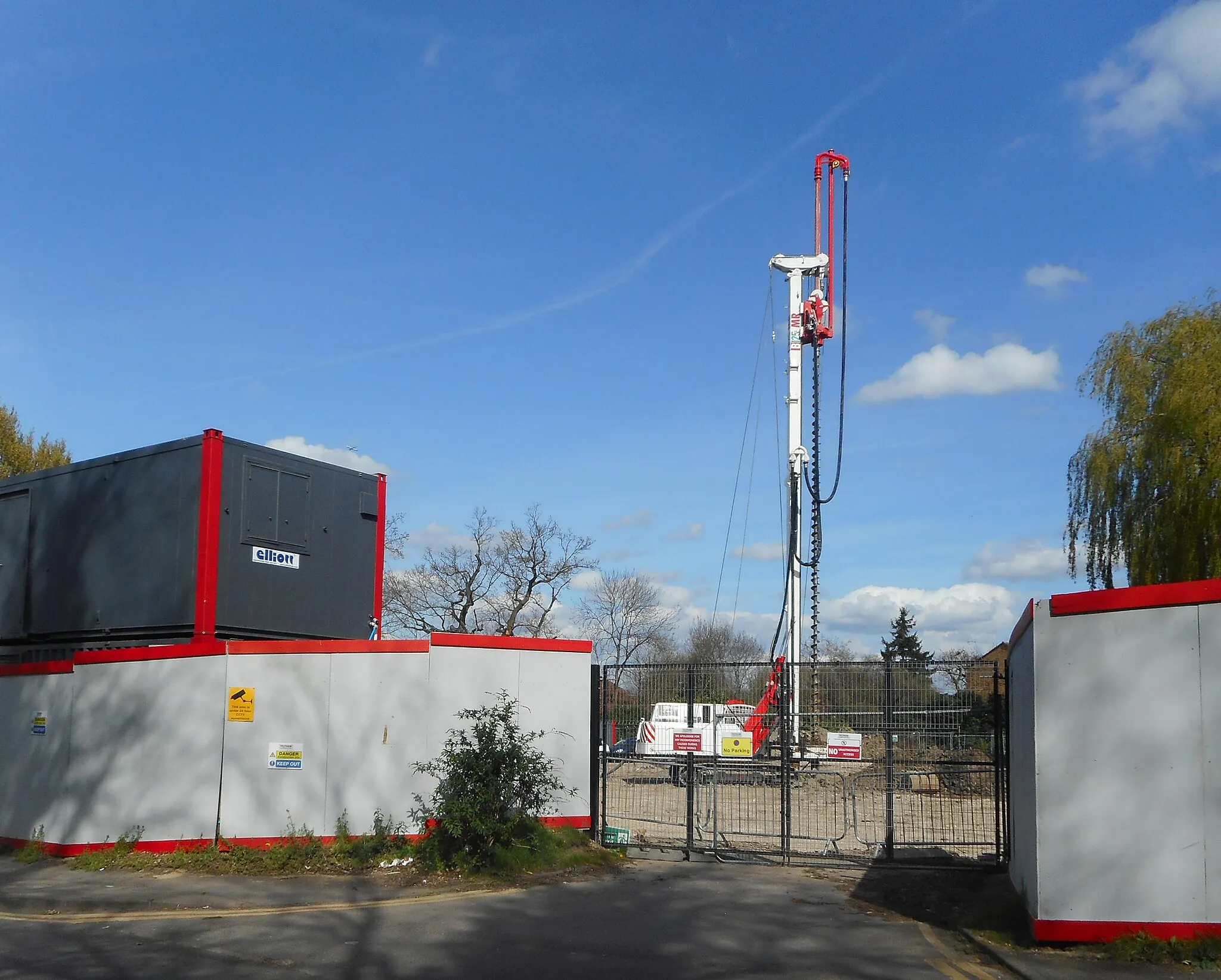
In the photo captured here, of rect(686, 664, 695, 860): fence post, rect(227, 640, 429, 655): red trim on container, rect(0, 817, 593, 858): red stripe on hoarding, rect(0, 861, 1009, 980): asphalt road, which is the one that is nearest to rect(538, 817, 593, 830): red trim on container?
rect(0, 817, 593, 858): red stripe on hoarding

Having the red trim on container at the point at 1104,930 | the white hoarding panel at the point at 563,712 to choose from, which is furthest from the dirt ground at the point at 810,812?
the red trim on container at the point at 1104,930

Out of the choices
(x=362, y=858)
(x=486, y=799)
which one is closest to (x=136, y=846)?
(x=362, y=858)

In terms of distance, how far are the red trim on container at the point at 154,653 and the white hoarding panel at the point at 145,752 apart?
0.06 metres

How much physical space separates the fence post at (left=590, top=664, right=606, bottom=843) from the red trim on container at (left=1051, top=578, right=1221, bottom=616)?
698 centimetres

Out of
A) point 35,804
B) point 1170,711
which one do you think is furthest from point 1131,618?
point 35,804

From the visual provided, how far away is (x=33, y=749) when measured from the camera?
51.6 feet

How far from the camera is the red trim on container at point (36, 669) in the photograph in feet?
51.1

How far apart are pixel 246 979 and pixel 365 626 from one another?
981 centimetres

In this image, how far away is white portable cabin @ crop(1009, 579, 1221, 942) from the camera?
841cm

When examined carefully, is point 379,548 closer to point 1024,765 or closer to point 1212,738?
point 1024,765

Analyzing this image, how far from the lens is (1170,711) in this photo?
8.57m

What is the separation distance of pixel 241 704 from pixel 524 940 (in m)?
6.09

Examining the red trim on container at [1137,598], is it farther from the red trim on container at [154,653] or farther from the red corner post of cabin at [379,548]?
the red corner post of cabin at [379,548]

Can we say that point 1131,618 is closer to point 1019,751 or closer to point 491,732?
point 1019,751
